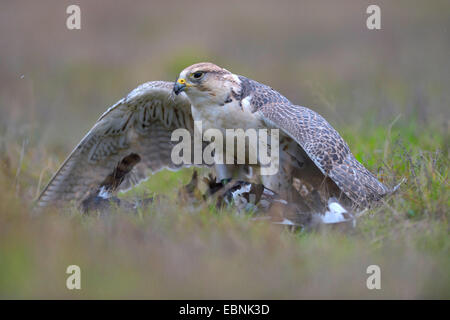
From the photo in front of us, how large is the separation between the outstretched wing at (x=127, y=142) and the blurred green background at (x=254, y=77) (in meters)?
0.37

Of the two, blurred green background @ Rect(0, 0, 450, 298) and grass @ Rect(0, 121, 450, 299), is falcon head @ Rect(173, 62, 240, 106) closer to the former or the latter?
grass @ Rect(0, 121, 450, 299)

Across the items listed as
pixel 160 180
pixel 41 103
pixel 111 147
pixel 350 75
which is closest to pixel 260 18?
pixel 350 75

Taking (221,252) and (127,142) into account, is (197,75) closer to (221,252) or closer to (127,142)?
(127,142)

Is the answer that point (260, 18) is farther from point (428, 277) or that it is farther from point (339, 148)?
point (428, 277)

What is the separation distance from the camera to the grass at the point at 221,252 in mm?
3613

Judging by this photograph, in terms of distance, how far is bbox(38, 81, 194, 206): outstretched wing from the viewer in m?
5.80

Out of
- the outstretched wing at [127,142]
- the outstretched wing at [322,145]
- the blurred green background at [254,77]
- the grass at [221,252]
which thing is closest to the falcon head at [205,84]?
the outstretched wing at [322,145]

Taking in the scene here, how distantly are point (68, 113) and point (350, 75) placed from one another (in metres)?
5.79

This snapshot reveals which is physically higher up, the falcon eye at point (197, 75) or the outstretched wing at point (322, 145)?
the falcon eye at point (197, 75)

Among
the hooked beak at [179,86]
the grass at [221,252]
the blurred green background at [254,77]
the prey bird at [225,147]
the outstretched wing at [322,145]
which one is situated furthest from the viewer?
the hooked beak at [179,86]

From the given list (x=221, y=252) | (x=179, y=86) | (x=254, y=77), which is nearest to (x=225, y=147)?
(x=179, y=86)

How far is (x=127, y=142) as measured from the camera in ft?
20.3

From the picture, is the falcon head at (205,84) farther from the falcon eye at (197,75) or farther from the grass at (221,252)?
the grass at (221,252)

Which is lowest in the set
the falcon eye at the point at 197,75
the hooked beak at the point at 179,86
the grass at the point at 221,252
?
the grass at the point at 221,252
